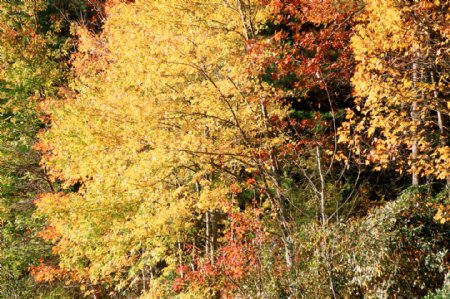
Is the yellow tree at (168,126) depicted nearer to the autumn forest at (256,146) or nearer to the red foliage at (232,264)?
the autumn forest at (256,146)

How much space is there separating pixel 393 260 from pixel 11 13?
735 inches

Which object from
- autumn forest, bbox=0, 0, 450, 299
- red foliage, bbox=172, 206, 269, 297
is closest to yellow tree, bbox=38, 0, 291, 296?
autumn forest, bbox=0, 0, 450, 299

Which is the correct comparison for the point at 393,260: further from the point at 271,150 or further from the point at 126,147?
the point at 126,147

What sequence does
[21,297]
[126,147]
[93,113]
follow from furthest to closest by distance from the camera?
[21,297] → [93,113] → [126,147]

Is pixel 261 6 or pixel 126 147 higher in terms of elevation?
pixel 261 6

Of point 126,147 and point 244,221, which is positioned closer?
point 126,147

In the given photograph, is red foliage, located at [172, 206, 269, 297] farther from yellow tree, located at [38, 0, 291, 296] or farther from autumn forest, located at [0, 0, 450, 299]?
yellow tree, located at [38, 0, 291, 296]

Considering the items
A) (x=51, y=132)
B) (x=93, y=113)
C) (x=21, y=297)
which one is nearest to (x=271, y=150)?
(x=93, y=113)

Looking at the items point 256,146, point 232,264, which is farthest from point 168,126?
point 232,264

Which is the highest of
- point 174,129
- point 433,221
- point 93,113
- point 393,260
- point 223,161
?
point 93,113

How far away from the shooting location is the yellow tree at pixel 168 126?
8.14m

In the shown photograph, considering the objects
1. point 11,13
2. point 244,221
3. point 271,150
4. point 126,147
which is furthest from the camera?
point 11,13

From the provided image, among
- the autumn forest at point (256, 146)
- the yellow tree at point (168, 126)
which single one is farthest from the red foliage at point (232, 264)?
the yellow tree at point (168, 126)

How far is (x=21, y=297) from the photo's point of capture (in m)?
14.3
